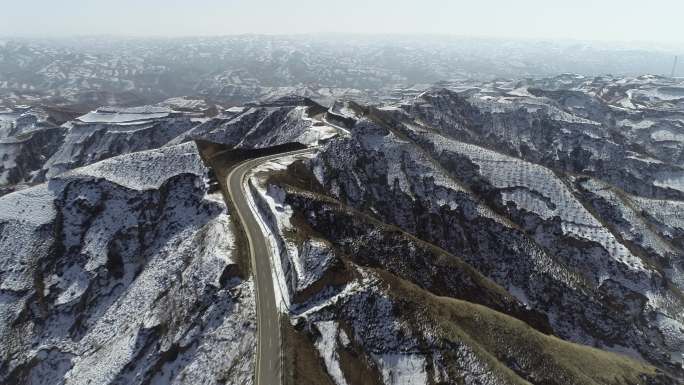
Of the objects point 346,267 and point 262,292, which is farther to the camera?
point 346,267

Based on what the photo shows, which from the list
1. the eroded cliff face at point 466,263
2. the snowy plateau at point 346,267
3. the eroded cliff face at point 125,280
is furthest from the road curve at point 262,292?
the eroded cliff face at point 466,263

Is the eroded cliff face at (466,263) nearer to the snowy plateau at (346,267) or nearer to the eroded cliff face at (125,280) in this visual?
the snowy plateau at (346,267)

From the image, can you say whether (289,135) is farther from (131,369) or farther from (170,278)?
(131,369)

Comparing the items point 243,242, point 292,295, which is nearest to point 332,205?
point 243,242

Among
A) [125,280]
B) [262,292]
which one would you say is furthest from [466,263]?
[125,280]

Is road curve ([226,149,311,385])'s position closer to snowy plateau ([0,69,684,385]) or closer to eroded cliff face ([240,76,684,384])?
snowy plateau ([0,69,684,385])

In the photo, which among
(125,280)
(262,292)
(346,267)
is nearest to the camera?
(262,292)

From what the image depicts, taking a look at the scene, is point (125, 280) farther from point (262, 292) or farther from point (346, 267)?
point (346, 267)
